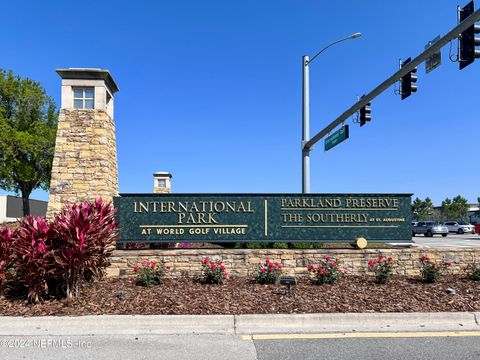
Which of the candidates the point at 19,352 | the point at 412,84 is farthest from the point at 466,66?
the point at 19,352

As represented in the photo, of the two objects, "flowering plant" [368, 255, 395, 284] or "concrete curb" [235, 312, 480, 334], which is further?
"flowering plant" [368, 255, 395, 284]

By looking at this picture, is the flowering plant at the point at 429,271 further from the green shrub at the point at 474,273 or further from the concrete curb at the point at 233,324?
the concrete curb at the point at 233,324

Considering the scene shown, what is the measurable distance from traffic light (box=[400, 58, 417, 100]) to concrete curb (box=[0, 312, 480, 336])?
21.6 ft

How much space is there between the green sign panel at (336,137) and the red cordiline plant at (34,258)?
10376 millimetres

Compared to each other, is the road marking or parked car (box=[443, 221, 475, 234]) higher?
the road marking

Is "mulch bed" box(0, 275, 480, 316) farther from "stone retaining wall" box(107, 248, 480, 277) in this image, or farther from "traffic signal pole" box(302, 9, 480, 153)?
"traffic signal pole" box(302, 9, 480, 153)

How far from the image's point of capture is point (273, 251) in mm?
8297

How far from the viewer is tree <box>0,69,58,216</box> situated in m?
30.0

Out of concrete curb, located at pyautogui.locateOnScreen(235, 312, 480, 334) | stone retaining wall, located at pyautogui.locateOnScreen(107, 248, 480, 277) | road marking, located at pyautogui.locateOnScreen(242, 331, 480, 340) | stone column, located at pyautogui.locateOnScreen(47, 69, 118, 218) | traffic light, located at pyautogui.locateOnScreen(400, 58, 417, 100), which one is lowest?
road marking, located at pyautogui.locateOnScreen(242, 331, 480, 340)

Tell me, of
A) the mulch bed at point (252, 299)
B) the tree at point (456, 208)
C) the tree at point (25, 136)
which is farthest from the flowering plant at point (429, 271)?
the tree at point (456, 208)

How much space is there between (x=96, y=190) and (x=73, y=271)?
3890mm

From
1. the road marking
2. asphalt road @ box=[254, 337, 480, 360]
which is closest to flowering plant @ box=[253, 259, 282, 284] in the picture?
the road marking

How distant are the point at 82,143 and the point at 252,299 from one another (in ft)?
21.4

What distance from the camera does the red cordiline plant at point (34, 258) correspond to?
6.03 metres
